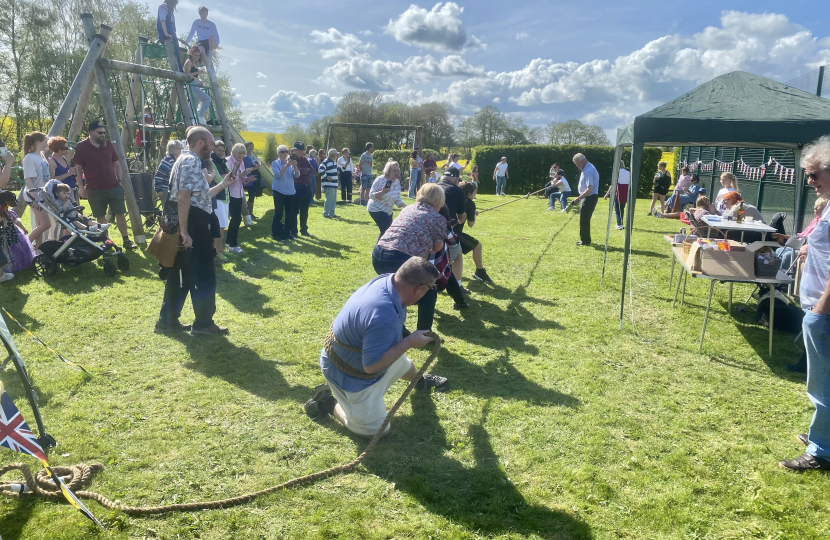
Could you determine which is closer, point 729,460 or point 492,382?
point 729,460

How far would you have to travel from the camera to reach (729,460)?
10.8ft

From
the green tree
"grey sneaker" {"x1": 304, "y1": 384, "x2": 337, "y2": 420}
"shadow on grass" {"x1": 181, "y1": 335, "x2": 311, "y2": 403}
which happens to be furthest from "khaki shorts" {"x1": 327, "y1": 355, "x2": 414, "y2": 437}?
the green tree

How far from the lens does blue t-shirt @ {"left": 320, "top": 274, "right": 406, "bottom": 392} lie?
2.99 m

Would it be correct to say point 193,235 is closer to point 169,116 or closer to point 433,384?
point 433,384

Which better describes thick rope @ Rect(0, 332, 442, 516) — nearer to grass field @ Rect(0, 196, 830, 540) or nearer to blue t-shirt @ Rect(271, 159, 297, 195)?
grass field @ Rect(0, 196, 830, 540)

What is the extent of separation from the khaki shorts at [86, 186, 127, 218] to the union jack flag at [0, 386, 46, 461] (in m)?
6.53

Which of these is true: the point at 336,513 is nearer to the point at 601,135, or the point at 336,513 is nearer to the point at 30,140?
the point at 30,140

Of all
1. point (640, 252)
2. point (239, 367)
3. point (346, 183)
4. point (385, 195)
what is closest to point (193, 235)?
point (239, 367)

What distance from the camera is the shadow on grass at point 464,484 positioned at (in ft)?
8.84

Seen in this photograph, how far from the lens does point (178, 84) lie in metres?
10.8

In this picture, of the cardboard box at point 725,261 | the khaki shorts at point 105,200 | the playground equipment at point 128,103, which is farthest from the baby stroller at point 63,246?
the cardboard box at point 725,261

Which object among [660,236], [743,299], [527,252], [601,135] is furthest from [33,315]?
[601,135]

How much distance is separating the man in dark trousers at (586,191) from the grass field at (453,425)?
385 cm

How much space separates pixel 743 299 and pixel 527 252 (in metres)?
3.86
